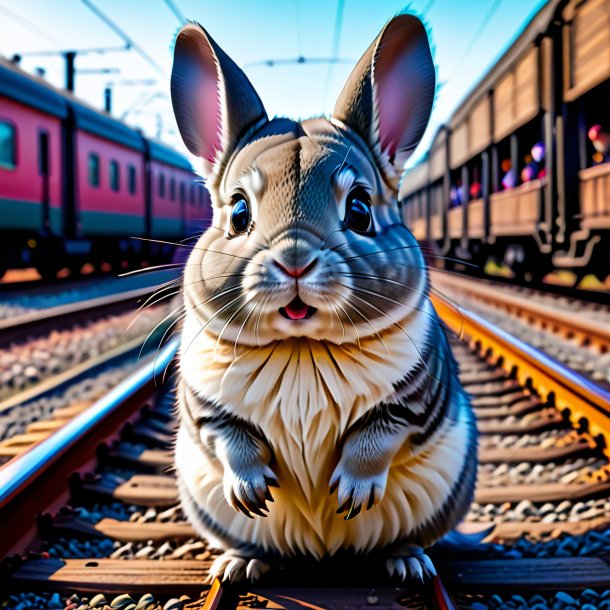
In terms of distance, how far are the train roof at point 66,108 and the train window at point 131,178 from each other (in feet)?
1.44

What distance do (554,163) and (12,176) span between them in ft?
24.1

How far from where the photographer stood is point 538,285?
10.4 metres

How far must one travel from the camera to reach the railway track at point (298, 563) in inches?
70.1

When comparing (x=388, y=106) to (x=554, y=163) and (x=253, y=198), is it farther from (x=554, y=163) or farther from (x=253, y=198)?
(x=554, y=163)

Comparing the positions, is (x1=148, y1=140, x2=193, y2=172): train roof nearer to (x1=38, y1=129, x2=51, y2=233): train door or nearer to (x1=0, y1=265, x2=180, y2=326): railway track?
(x1=0, y1=265, x2=180, y2=326): railway track

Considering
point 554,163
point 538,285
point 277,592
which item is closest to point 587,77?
point 554,163

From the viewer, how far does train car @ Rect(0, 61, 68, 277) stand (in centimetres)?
960

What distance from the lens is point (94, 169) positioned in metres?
12.7

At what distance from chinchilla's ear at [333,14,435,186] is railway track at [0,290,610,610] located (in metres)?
0.41

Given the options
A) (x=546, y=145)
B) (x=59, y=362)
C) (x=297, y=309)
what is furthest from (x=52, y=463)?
(x=546, y=145)

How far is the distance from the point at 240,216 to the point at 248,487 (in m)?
0.59

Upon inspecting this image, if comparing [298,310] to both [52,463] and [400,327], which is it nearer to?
[400,327]

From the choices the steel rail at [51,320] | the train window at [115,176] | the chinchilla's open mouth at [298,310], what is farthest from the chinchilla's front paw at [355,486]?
the train window at [115,176]

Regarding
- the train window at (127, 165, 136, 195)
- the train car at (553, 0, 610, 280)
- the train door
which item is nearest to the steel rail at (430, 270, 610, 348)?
the train car at (553, 0, 610, 280)
